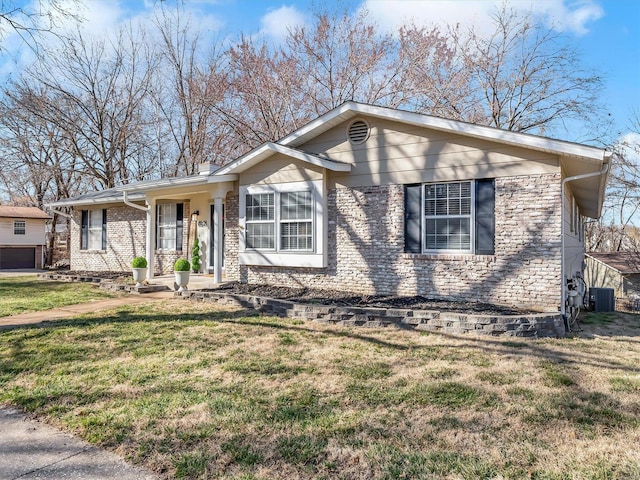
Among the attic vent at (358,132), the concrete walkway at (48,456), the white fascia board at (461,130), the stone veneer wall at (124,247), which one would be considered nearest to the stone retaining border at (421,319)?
the white fascia board at (461,130)

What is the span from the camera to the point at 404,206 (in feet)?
28.9

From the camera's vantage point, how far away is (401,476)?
263 cm

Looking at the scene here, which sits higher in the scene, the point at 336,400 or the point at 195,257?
the point at 195,257

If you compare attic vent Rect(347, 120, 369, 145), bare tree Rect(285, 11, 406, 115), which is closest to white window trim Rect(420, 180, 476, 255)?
attic vent Rect(347, 120, 369, 145)

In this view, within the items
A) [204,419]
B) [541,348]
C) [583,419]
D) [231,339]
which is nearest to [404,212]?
[541,348]

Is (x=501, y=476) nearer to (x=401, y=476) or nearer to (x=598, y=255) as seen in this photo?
(x=401, y=476)

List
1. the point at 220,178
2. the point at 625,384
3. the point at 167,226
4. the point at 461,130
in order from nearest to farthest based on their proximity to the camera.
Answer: the point at 625,384
the point at 461,130
the point at 220,178
the point at 167,226

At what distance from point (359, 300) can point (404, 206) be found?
215 centimetres

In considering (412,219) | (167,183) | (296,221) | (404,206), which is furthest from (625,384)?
(167,183)

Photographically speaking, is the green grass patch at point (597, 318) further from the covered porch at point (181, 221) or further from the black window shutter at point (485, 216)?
the covered porch at point (181, 221)

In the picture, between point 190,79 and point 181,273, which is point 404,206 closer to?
point 181,273

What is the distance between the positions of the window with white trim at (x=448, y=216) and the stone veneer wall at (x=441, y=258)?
0.94 feet

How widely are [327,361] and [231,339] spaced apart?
1.70 metres

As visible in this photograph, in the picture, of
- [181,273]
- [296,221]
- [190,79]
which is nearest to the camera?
[296,221]
